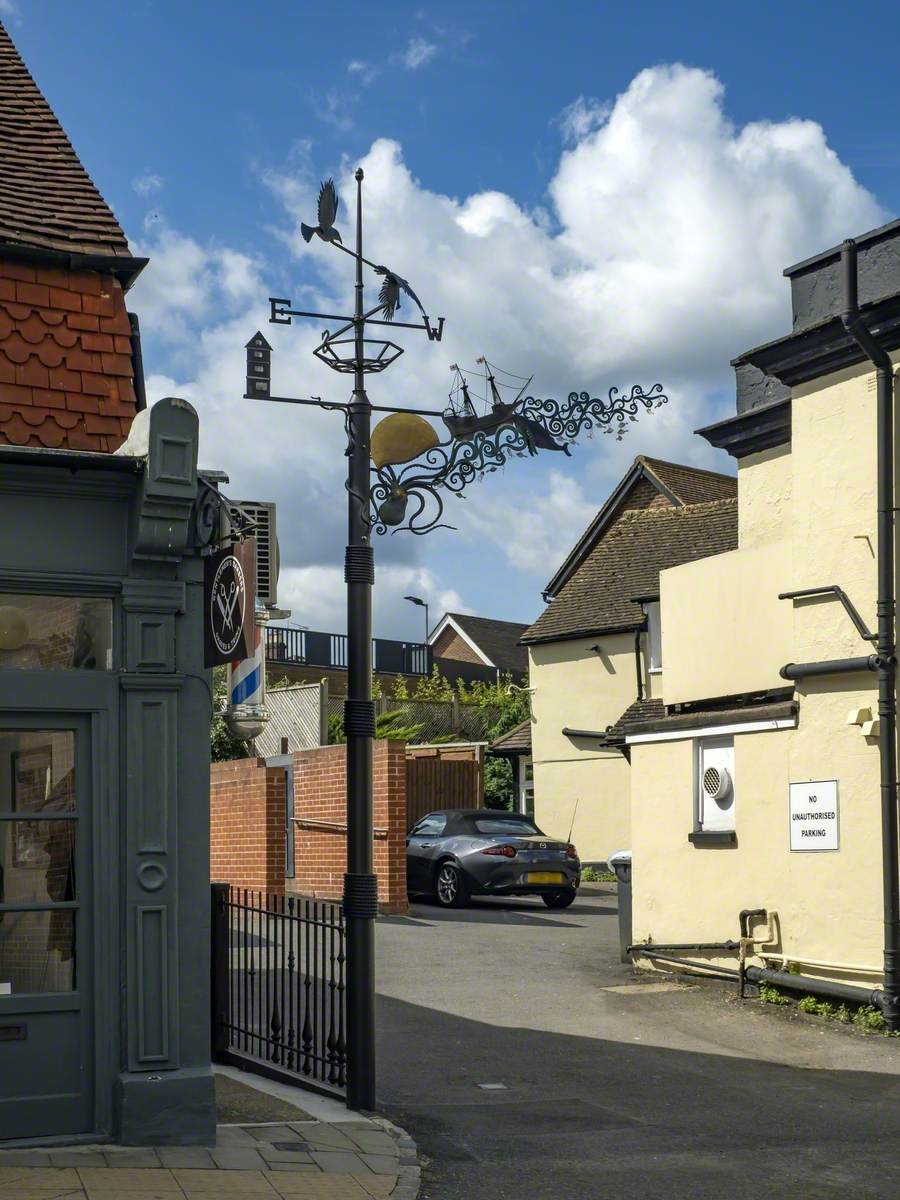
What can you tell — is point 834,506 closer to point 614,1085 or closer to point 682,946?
point 682,946

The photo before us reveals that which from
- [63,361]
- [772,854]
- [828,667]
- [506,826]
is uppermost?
[63,361]

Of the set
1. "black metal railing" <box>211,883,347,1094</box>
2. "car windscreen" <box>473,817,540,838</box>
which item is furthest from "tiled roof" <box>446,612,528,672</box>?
"black metal railing" <box>211,883,347,1094</box>

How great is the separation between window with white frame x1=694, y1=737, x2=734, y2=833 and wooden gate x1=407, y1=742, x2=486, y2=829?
11553 mm

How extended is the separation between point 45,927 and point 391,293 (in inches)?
181

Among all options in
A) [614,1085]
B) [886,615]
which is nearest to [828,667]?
[886,615]

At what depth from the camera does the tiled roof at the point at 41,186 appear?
9070 mm

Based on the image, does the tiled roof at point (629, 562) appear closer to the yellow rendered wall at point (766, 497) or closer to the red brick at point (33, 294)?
the yellow rendered wall at point (766, 497)

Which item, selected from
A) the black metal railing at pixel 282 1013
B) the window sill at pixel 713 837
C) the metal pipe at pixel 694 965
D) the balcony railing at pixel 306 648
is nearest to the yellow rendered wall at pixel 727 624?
the window sill at pixel 713 837

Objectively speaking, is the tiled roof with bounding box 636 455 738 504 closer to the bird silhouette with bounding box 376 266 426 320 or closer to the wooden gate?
the wooden gate

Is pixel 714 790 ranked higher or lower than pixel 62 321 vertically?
lower

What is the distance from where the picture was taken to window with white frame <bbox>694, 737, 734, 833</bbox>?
15070mm

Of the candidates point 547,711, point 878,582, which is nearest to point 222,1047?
point 878,582

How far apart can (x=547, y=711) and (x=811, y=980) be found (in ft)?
60.2

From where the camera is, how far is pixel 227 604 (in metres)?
8.47
